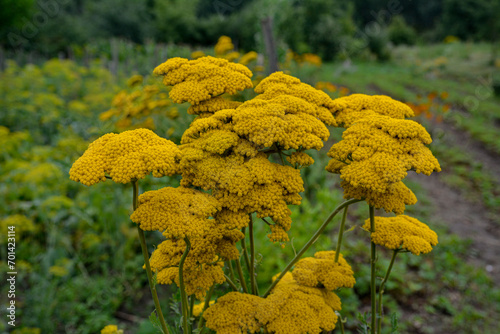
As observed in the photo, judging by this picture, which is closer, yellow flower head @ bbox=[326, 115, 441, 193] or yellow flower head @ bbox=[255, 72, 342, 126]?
yellow flower head @ bbox=[326, 115, 441, 193]

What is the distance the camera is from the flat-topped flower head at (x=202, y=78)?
3.86 feet

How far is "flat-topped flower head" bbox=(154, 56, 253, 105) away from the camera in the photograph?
1176 mm

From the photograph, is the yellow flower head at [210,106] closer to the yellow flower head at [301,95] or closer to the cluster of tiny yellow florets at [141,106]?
the yellow flower head at [301,95]

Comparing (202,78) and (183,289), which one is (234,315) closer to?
(183,289)

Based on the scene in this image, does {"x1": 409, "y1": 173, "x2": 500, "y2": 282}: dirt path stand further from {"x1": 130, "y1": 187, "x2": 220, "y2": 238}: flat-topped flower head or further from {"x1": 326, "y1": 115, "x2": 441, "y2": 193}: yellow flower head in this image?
{"x1": 130, "y1": 187, "x2": 220, "y2": 238}: flat-topped flower head

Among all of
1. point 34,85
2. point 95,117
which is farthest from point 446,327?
point 34,85

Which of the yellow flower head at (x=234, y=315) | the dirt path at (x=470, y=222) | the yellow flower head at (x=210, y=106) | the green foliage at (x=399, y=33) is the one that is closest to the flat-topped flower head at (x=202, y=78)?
the yellow flower head at (x=210, y=106)

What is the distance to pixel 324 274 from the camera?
4.44ft

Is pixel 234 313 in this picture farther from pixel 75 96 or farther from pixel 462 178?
pixel 75 96

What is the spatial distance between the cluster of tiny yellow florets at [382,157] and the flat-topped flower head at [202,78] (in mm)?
419

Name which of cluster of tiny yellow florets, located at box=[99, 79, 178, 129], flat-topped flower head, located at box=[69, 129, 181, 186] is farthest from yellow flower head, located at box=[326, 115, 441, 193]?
cluster of tiny yellow florets, located at box=[99, 79, 178, 129]

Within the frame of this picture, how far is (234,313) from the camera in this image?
117 centimetres

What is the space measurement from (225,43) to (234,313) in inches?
110

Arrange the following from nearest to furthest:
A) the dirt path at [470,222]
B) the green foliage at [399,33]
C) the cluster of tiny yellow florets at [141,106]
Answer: the cluster of tiny yellow florets at [141,106]
the dirt path at [470,222]
the green foliage at [399,33]
